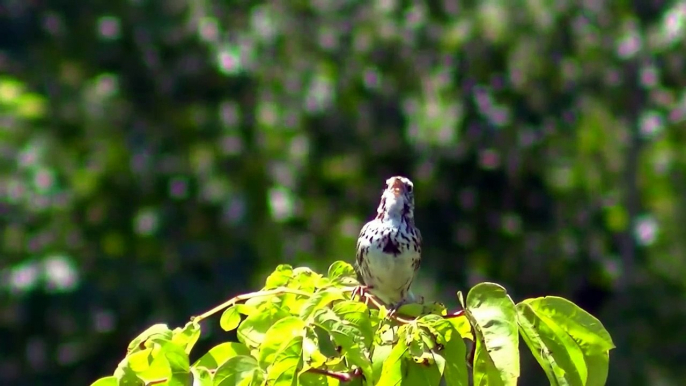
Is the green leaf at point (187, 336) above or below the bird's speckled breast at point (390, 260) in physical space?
above

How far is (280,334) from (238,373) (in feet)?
0.46

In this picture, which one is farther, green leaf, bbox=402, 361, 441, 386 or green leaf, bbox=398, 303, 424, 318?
green leaf, bbox=398, 303, 424, 318

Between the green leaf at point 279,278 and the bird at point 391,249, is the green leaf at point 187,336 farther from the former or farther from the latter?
the bird at point 391,249

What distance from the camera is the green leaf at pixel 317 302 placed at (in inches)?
107

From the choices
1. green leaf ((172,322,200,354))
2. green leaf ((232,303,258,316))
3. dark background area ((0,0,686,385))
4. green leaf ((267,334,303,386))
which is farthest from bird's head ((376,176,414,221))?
dark background area ((0,0,686,385))

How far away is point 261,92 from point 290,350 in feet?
36.2

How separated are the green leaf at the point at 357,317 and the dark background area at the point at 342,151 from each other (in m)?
9.04

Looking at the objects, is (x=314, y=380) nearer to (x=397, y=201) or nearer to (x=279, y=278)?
(x=279, y=278)

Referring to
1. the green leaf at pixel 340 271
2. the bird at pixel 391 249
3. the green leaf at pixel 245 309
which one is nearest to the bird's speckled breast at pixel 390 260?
the bird at pixel 391 249

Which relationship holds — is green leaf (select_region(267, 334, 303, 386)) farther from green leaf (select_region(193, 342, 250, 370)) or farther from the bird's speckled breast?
the bird's speckled breast

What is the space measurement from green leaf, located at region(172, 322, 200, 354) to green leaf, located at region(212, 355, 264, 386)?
163mm

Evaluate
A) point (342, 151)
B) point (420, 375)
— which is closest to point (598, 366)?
point (420, 375)

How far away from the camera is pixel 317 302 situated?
2.75 meters

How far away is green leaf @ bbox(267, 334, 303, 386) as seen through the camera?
258 centimetres
